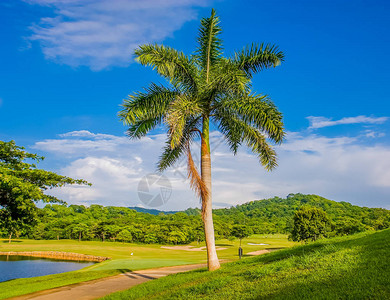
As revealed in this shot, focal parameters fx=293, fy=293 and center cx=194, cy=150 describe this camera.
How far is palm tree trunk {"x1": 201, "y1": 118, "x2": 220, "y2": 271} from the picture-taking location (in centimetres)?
1268

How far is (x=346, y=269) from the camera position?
22.7 ft

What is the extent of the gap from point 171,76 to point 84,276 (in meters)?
13.4

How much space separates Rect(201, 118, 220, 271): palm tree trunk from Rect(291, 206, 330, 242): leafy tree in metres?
34.7

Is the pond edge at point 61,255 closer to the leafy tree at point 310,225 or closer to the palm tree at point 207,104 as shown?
the leafy tree at point 310,225

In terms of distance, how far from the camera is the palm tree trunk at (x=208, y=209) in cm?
1268

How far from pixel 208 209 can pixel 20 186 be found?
26.3 ft

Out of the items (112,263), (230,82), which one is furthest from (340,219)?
(230,82)

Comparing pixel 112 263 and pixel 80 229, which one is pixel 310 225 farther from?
pixel 80 229

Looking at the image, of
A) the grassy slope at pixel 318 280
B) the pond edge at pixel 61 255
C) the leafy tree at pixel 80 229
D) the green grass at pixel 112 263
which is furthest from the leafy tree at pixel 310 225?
the leafy tree at pixel 80 229

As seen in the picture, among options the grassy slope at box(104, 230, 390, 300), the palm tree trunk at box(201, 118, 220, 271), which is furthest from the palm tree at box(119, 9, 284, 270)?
the grassy slope at box(104, 230, 390, 300)

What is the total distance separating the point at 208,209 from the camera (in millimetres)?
12930

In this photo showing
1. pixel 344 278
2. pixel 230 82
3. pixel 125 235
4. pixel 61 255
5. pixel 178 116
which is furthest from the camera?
pixel 125 235

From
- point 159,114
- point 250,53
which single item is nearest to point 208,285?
point 159,114

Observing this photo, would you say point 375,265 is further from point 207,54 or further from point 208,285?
point 207,54
